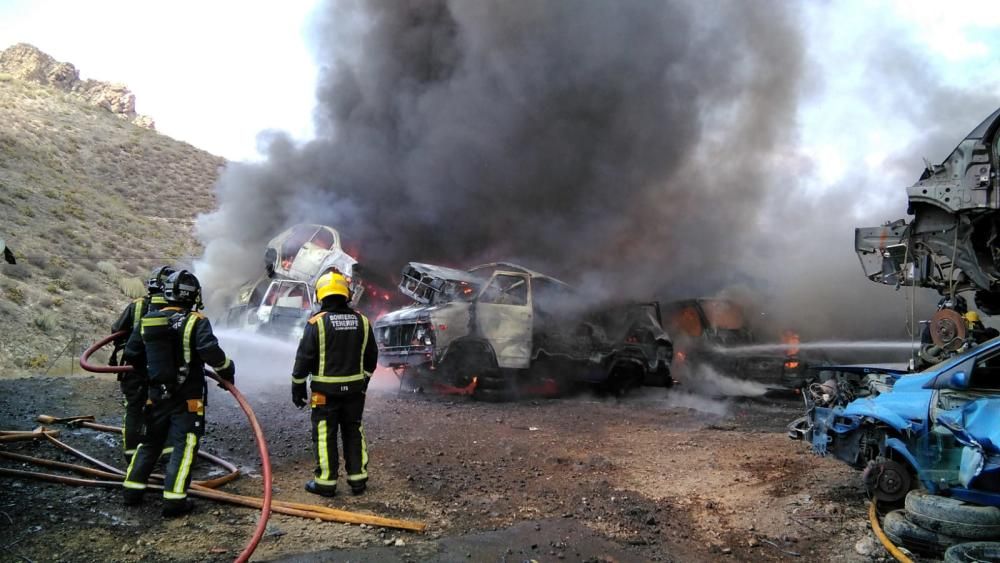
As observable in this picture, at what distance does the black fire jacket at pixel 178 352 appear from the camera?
3.84 meters

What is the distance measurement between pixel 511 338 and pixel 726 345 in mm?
4065

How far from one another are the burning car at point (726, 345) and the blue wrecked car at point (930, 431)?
5210 millimetres

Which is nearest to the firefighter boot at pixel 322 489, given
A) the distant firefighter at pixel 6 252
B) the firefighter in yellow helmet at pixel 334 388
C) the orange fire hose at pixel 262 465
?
the firefighter in yellow helmet at pixel 334 388

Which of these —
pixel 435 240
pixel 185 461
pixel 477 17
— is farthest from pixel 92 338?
pixel 185 461

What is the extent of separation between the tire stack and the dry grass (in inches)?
478

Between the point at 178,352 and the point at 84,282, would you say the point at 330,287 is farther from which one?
the point at 84,282

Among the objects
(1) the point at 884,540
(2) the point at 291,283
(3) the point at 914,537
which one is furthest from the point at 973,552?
(2) the point at 291,283

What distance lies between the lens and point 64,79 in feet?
118

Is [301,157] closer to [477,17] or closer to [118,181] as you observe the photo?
[477,17]

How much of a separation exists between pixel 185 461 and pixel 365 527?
1.15 m

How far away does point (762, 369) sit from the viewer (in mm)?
9625

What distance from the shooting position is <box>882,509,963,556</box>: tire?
129 inches

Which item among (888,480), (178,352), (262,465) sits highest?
(178,352)

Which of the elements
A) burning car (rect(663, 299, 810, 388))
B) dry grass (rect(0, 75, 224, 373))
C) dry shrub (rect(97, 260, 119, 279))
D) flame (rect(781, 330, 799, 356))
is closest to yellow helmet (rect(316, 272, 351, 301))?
burning car (rect(663, 299, 810, 388))
